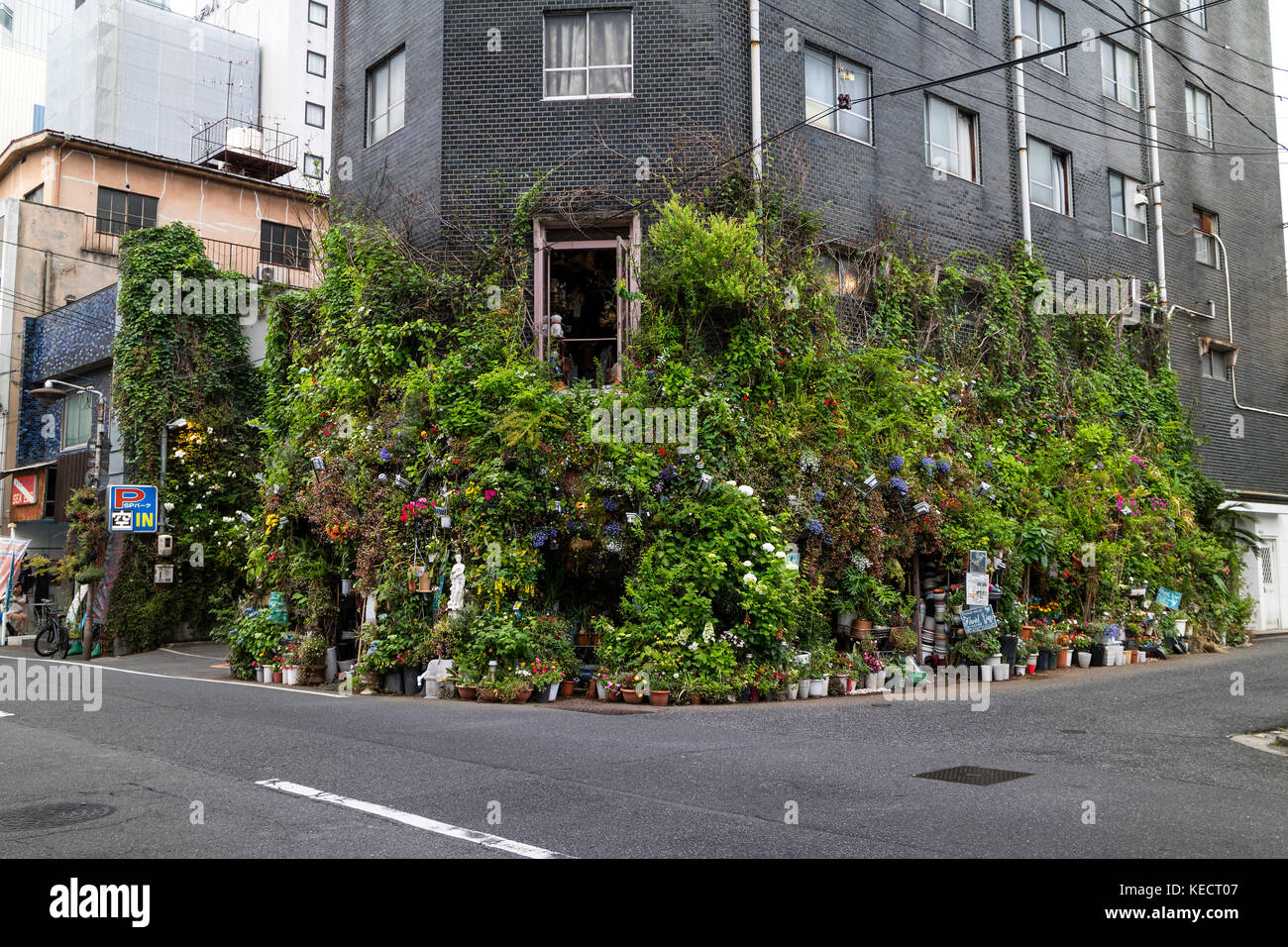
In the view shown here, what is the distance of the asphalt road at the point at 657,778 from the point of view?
5.80 m

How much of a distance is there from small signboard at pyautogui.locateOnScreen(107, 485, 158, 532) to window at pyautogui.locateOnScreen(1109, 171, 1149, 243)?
23.8 metres

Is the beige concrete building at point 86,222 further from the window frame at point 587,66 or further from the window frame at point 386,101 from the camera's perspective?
the window frame at point 587,66

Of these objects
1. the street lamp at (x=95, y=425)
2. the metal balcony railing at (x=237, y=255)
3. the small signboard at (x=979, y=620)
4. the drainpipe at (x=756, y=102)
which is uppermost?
the metal balcony railing at (x=237, y=255)

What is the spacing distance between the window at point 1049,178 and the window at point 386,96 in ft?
45.3

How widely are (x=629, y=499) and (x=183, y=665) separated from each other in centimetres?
1094

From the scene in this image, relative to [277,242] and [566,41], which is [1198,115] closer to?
[566,41]

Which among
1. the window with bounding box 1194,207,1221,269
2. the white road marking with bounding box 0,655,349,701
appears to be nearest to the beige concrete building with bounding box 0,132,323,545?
the white road marking with bounding box 0,655,349,701

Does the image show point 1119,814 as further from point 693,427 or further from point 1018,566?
point 1018,566

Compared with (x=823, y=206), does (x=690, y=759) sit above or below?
below

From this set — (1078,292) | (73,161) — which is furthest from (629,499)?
(73,161)

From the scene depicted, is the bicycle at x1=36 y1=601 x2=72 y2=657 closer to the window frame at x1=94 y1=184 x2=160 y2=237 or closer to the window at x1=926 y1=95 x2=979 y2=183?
the window frame at x1=94 y1=184 x2=160 y2=237

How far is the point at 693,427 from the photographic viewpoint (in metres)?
14.6

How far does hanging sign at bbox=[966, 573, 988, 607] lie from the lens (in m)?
15.7

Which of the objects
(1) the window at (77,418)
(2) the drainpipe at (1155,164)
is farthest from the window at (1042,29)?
(1) the window at (77,418)
